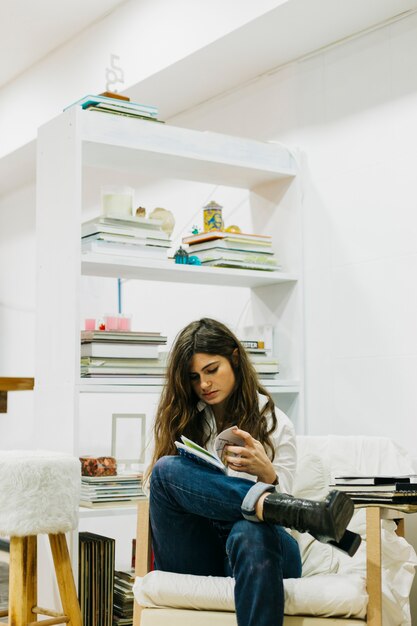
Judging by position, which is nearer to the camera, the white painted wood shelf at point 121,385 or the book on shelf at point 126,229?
the white painted wood shelf at point 121,385

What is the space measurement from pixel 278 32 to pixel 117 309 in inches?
70.9

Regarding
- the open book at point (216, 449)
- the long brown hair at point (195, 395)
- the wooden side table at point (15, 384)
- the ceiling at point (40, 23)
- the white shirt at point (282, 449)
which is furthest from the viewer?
the ceiling at point (40, 23)

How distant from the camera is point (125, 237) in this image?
319cm

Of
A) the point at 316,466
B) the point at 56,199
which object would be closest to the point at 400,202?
the point at 316,466

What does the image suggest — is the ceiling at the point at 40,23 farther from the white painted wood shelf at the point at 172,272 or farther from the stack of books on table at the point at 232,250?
the white painted wood shelf at the point at 172,272

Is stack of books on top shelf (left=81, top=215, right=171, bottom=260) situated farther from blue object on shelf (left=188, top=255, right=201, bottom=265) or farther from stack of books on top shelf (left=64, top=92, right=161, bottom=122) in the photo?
stack of books on top shelf (left=64, top=92, right=161, bottom=122)

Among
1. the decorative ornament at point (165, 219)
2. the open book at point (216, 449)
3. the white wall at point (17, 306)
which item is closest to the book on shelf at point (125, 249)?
the decorative ornament at point (165, 219)

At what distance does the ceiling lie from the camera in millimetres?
4340

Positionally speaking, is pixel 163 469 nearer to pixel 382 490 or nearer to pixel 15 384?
pixel 382 490

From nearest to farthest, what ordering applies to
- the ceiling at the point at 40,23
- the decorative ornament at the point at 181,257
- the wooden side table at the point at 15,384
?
the decorative ornament at the point at 181,257
the wooden side table at the point at 15,384
the ceiling at the point at 40,23

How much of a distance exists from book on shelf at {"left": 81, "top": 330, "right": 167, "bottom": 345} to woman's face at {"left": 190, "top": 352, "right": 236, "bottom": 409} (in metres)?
0.50

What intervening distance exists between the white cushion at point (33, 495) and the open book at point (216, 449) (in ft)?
1.77

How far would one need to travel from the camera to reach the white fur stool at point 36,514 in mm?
2701

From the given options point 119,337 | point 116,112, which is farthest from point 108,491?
point 116,112
